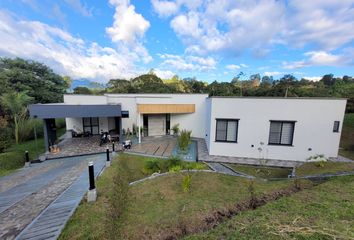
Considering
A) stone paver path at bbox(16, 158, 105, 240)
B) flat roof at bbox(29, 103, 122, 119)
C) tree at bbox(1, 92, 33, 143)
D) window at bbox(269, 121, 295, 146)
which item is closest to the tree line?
tree at bbox(1, 92, 33, 143)

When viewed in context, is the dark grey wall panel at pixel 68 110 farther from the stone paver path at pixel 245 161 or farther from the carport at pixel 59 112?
the stone paver path at pixel 245 161

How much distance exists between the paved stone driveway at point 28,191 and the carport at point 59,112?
9.74ft

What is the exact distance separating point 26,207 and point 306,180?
933cm

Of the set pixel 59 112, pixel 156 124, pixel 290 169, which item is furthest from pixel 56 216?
pixel 156 124

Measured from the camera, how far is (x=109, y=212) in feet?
14.2

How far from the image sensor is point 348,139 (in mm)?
14820

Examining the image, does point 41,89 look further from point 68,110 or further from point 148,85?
point 148,85

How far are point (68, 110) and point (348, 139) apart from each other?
23.1m

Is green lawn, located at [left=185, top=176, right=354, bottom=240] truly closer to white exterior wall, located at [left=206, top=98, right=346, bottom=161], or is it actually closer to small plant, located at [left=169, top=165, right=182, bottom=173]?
small plant, located at [left=169, top=165, right=182, bottom=173]

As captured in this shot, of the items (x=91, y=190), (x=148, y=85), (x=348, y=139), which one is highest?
(x=148, y=85)

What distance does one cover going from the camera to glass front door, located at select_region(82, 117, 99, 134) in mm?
15266

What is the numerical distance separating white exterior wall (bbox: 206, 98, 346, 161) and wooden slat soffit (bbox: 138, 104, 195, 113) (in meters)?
5.04

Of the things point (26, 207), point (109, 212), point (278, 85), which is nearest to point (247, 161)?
point (109, 212)

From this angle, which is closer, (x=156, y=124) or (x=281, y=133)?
(x=281, y=133)
